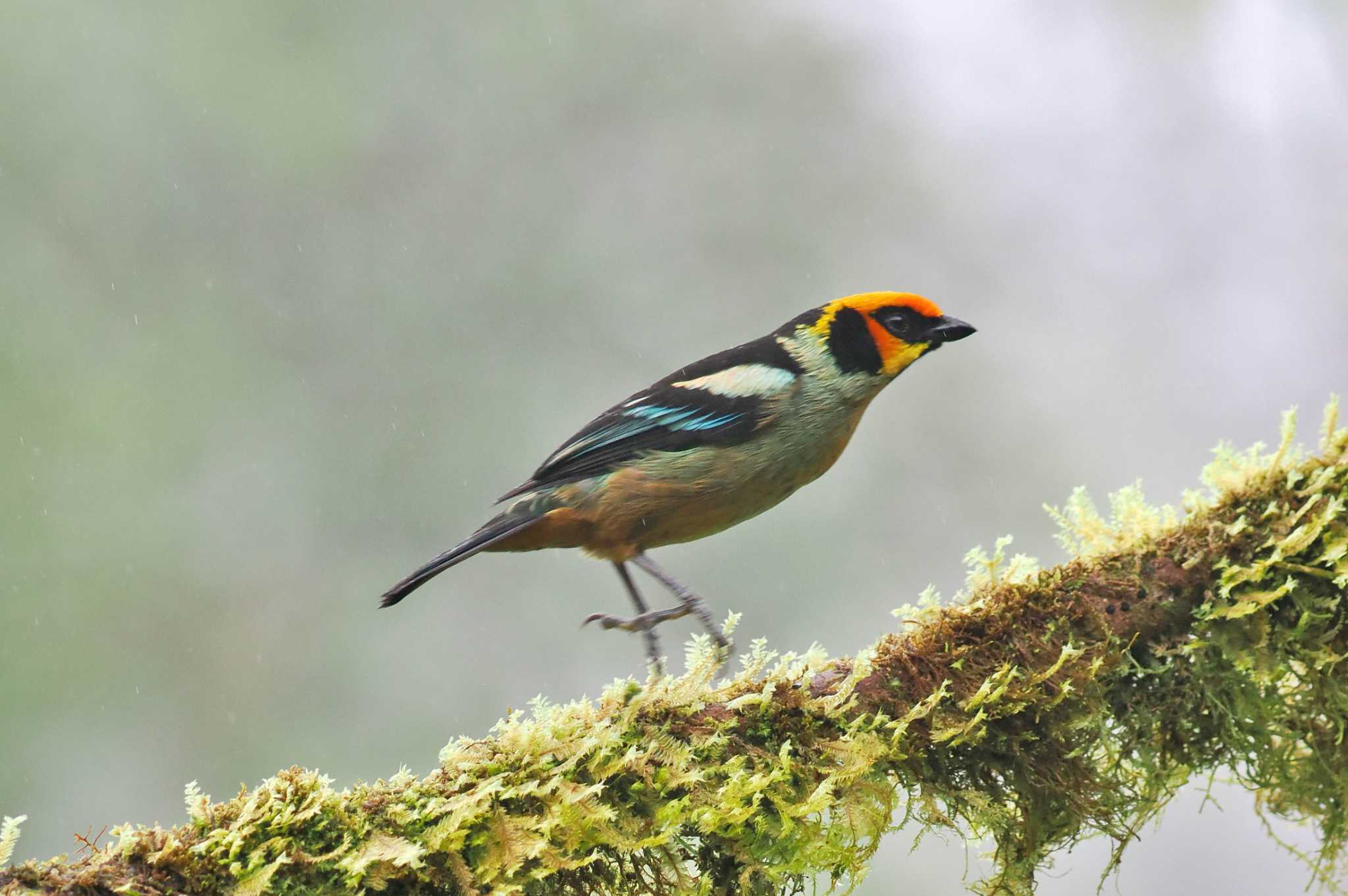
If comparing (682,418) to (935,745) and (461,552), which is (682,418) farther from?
(935,745)

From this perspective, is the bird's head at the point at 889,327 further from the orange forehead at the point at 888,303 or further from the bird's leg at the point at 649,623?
the bird's leg at the point at 649,623

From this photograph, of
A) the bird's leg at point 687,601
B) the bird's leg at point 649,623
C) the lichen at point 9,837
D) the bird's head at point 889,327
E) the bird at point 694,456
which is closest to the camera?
the lichen at point 9,837

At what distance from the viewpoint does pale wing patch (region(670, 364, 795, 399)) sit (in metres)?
3.72

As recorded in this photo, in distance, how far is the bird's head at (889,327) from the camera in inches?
154

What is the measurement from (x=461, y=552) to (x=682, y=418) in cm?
84

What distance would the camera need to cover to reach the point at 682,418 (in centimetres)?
371

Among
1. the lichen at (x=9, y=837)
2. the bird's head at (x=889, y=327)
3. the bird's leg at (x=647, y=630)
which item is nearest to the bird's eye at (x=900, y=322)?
the bird's head at (x=889, y=327)

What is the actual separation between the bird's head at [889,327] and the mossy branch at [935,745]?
3.42 feet

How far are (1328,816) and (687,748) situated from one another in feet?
6.26

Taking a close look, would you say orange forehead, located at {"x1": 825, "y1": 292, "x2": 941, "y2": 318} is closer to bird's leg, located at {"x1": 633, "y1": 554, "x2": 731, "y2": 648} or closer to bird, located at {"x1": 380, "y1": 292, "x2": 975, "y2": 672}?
bird, located at {"x1": 380, "y1": 292, "x2": 975, "y2": 672}

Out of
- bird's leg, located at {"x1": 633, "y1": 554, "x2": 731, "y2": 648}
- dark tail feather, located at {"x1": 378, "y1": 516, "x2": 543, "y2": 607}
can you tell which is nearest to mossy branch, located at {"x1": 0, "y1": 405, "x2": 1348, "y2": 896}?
bird's leg, located at {"x1": 633, "y1": 554, "x2": 731, "y2": 648}

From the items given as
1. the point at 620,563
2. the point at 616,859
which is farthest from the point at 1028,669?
the point at 620,563

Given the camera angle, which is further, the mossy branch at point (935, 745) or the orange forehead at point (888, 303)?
the orange forehead at point (888, 303)

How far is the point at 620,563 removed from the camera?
3814 millimetres
